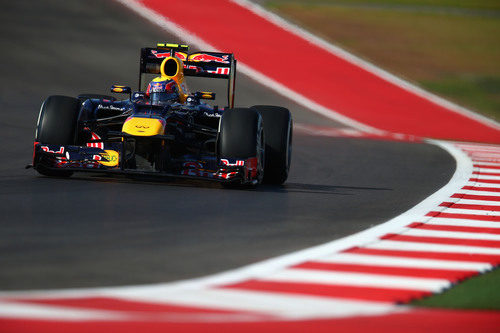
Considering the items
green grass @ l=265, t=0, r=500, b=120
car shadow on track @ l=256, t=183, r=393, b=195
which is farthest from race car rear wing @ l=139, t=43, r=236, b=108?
green grass @ l=265, t=0, r=500, b=120

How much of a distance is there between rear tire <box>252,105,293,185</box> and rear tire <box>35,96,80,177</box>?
2406 mm

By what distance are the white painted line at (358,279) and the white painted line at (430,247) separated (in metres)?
1.31

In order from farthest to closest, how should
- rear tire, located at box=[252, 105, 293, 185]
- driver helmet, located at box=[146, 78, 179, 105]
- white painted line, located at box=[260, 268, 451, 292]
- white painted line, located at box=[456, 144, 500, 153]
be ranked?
white painted line, located at box=[456, 144, 500, 153]
rear tire, located at box=[252, 105, 293, 185]
driver helmet, located at box=[146, 78, 179, 105]
white painted line, located at box=[260, 268, 451, 292]

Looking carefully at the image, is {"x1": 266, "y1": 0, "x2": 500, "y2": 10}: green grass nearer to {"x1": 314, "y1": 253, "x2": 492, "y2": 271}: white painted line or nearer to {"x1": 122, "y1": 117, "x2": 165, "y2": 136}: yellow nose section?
{"x1": 122, "y1": 117, "x2": 165, "y2": 136}: yellow nose section

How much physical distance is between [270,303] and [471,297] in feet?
4.60

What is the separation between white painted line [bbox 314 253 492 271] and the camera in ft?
26.0

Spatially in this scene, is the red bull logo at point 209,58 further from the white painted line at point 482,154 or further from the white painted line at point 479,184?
the white painted line at point 482,154

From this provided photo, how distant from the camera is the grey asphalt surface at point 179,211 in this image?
7408mm

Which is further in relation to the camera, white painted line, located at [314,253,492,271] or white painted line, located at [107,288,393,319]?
white painted line, located at [314,253,492,271]

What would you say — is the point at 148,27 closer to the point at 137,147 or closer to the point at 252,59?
the point at 252,59

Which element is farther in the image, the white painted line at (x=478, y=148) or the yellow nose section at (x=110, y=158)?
the white painted line at (x=478, y=148)

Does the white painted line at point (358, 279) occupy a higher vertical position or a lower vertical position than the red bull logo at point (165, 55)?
lower

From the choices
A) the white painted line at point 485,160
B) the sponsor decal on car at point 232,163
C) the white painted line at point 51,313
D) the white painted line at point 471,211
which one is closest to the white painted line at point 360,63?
the white painted line at point 485,160

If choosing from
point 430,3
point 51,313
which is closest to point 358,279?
point 51,313
